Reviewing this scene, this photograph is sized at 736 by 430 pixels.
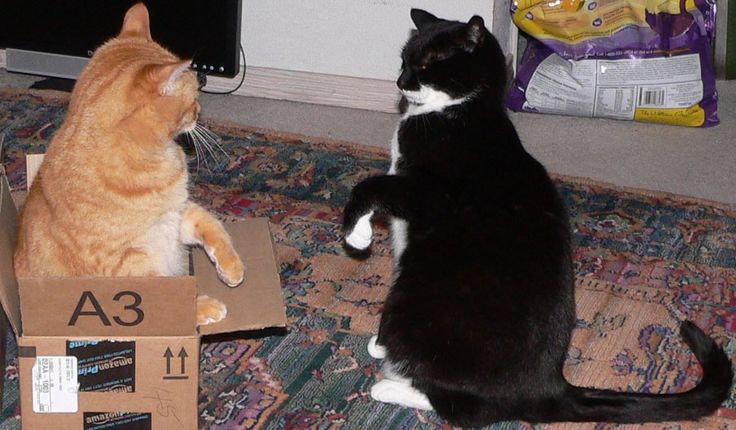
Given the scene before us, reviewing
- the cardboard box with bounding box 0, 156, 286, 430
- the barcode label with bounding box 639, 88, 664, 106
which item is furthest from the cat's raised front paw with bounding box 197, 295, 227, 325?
the barcode label with bounding box 639, 88, 664, 106

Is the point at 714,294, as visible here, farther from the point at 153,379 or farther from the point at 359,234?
the point at 153,379

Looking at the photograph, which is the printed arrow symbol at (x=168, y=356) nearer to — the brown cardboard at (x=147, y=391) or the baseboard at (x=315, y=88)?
the brown cardboard at (x=147, y=391)

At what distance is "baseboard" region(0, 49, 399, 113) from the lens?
9.39 feet

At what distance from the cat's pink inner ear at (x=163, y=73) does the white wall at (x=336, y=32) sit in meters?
1.47

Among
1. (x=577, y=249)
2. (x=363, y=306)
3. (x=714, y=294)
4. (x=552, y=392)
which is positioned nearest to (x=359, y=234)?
(x=363, y=306)

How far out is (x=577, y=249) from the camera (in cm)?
211

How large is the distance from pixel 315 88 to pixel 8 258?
5.05 feet

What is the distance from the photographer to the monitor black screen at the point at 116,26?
103 inches

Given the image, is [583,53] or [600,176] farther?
[583,53]

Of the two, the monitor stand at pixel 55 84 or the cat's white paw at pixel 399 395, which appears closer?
the cat's white paw at pixel 399 395

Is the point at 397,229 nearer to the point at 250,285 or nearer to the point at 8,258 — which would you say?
the point at 250,285

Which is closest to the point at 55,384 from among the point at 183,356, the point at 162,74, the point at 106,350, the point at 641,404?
the point at 106,350

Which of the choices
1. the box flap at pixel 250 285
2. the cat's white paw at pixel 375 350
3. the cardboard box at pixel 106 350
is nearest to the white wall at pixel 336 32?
the box flap at pixel 250 285

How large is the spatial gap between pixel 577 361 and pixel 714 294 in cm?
40
